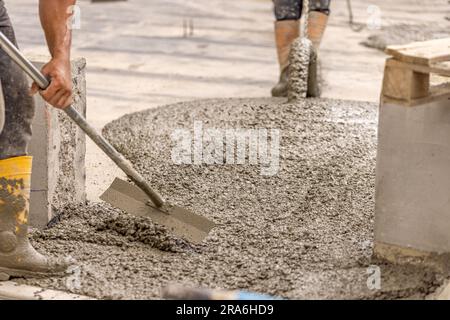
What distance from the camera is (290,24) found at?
5742mm

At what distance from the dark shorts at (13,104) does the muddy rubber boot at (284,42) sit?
2.65 metres

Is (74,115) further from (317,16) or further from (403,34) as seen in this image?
(403,34)

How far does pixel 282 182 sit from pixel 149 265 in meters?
1.08

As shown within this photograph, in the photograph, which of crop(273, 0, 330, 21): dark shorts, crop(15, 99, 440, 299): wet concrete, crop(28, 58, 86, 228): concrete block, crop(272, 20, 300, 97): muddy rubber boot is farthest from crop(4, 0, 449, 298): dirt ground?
crop(273, 0, 330, 21): dark shorts

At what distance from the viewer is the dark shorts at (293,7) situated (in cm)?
568

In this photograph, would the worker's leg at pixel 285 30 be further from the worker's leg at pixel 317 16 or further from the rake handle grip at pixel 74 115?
the rake handle grip at pixel 74 115

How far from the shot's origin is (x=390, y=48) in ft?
10.2

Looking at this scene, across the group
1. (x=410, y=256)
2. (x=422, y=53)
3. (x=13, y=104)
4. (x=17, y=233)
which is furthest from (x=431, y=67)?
(x=17, y=233)

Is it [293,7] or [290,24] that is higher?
[293,7]

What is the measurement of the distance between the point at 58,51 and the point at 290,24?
2758 millimetres

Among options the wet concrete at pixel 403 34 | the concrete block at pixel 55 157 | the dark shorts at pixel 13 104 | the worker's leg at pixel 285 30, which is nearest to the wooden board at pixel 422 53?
the dark shorts at pixel 13 104
